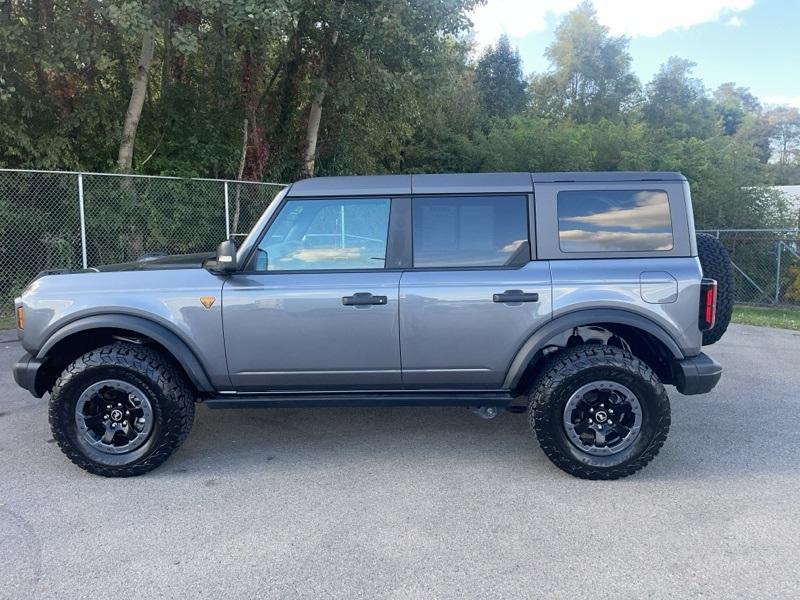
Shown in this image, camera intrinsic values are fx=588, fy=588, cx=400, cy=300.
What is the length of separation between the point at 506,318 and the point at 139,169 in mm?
10103

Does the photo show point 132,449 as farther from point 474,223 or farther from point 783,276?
point 783,276

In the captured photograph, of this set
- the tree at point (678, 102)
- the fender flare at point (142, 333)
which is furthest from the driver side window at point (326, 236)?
the tree at point (678, 102)

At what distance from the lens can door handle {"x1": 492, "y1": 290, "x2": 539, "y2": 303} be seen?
12.4 feet

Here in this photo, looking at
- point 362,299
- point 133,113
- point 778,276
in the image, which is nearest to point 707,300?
point 362,299

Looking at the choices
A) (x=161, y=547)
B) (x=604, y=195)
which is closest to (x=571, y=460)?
(x=604, y=195)

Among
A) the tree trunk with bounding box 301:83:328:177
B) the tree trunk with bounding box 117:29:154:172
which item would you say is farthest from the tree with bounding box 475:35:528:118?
the tree trunk with bounding box 117:29:154:172

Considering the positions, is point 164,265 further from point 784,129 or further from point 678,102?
point 784,129

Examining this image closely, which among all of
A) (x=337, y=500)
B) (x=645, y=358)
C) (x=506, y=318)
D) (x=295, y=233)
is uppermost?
(x=295, y=233)

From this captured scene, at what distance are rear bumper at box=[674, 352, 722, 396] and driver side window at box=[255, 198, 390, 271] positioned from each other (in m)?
2.08

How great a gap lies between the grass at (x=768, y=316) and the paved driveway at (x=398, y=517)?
19.6ft

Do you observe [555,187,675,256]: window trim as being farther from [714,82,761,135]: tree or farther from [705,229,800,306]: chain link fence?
[714,82,761,135]: tree

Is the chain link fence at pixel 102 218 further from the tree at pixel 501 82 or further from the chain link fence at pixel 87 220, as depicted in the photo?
the tree at pixel 501 82

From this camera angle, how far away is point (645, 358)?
4188 mm

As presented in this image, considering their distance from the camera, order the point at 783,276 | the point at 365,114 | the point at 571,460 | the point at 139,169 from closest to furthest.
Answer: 1. the point at 571,460
2. the point at 139,169
3. the point at 783,276
4. the point at 365,114
